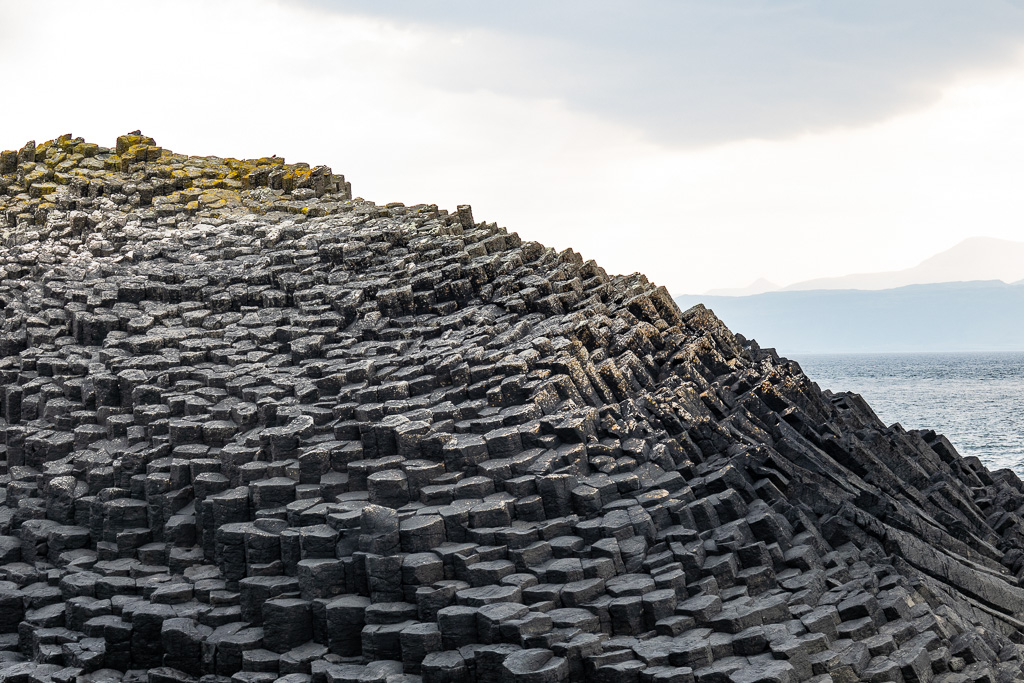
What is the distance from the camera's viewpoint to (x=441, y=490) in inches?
380

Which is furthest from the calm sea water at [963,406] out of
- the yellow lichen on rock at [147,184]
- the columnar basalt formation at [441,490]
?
the yellow lichen on rock at [147,184]

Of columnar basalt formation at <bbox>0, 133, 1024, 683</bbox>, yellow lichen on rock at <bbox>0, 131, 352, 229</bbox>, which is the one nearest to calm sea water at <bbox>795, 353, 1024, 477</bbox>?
columnar basalt formation at <bbox>0, 133, 1024, 683</bbox>

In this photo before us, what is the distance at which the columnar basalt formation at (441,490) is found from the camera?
856 centimetres

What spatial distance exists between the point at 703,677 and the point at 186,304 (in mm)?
9864

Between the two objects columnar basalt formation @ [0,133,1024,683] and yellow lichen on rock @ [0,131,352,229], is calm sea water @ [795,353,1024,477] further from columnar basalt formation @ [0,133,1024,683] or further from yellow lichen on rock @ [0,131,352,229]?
yellow lichen on rock @ [0,131,352,229]

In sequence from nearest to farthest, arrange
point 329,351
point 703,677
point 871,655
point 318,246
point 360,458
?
point 703,677 < point 871,655 < point 360,458 < point 329,351 < point 318,246

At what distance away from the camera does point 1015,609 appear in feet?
37.3

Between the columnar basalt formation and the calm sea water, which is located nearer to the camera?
the columnar basalt formation

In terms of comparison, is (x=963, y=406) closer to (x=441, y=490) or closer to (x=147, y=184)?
(x=147, y=184)

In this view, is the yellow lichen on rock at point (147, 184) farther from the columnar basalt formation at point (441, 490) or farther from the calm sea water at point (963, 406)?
the calm sea water at point (963, 406)

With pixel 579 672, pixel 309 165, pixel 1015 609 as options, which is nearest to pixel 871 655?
pixel 579 672

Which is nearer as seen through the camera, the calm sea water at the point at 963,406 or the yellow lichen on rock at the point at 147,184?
the yellow lichen on rock at the point at 147,184

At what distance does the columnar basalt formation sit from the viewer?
28.1 feet

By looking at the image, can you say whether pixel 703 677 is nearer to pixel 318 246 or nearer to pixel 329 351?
pixel 329 351
